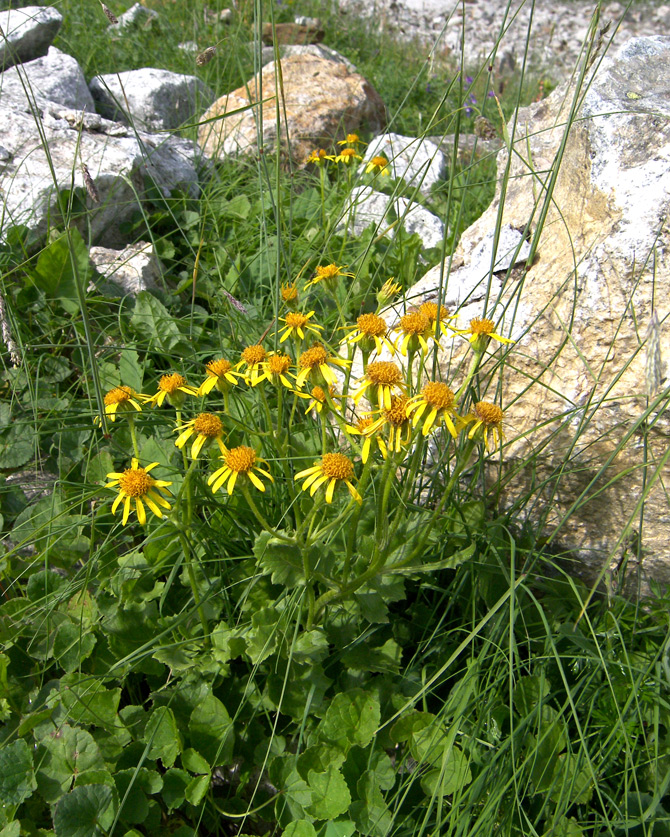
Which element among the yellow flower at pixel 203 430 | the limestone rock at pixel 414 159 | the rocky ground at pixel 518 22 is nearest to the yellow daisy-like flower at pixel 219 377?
the yellow flower at pixel 203 430

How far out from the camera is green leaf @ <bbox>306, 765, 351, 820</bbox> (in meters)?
1.43

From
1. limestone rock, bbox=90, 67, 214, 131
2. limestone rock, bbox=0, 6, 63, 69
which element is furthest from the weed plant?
Result: limestone rock, bbox=0, 6, 63, 69

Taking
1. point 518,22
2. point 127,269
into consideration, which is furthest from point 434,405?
point 518,22

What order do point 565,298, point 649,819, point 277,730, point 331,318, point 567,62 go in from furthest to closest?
point 567,62 < point 331,318 < point 565,298 < point 277,730 < point 649,819

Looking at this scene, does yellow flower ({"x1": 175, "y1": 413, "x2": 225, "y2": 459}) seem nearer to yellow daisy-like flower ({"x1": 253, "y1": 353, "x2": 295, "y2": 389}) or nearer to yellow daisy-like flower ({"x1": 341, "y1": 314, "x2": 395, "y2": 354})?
yellow daisy-like flower ({"x1": 253, "y1": 353, "x2": 295, "y2": 389})

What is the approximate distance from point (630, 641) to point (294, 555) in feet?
2.98

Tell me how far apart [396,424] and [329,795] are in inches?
32.8

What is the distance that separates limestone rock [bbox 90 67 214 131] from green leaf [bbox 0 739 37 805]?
346 cm

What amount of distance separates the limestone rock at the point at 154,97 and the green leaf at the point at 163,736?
11.3 feet

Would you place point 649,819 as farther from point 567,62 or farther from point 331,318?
point 567,62

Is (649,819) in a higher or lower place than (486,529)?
lower

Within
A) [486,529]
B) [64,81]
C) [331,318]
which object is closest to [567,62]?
[64,81]

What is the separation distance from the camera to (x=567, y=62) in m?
10.4

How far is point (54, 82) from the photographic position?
142 inches
